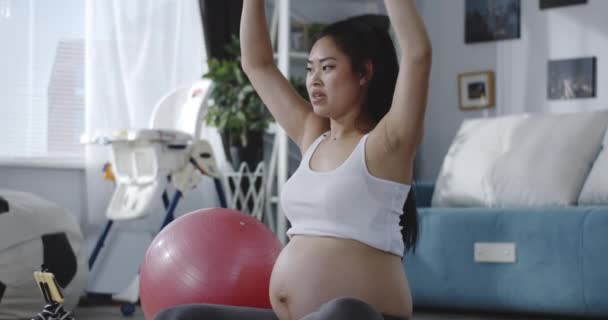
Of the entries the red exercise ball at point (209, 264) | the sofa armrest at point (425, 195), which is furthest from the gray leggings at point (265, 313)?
the sofa armrest at point (425, 195)

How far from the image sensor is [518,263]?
354 cm

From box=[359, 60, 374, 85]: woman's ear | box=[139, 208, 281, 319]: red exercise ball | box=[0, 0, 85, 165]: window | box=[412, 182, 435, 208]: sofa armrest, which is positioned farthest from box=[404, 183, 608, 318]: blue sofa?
box=[359, 60, 374, 85]: woman's ear

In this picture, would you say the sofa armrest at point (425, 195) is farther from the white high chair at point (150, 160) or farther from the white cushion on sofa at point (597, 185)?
the white high chair at point (150, 160)

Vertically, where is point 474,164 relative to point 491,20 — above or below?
below

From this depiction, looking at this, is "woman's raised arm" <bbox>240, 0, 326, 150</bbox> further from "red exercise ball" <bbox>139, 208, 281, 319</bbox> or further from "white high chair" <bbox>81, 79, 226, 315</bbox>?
"white high chair" <bbox>81, 79, 226, 315</bbox>

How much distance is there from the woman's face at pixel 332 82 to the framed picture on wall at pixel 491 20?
352 centimetres

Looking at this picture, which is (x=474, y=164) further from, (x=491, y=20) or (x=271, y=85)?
(x=271, y=85)

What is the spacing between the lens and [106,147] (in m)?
4.20

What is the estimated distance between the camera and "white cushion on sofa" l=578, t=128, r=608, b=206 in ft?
11.8

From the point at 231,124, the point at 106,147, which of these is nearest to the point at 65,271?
the point at 106,147

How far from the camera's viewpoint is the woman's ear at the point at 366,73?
1.54 meters

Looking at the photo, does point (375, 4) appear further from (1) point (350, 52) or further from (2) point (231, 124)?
(1) point (350, 52)

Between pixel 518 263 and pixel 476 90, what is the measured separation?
1666 mm

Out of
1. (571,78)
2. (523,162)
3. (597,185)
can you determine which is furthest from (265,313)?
(571,78)
